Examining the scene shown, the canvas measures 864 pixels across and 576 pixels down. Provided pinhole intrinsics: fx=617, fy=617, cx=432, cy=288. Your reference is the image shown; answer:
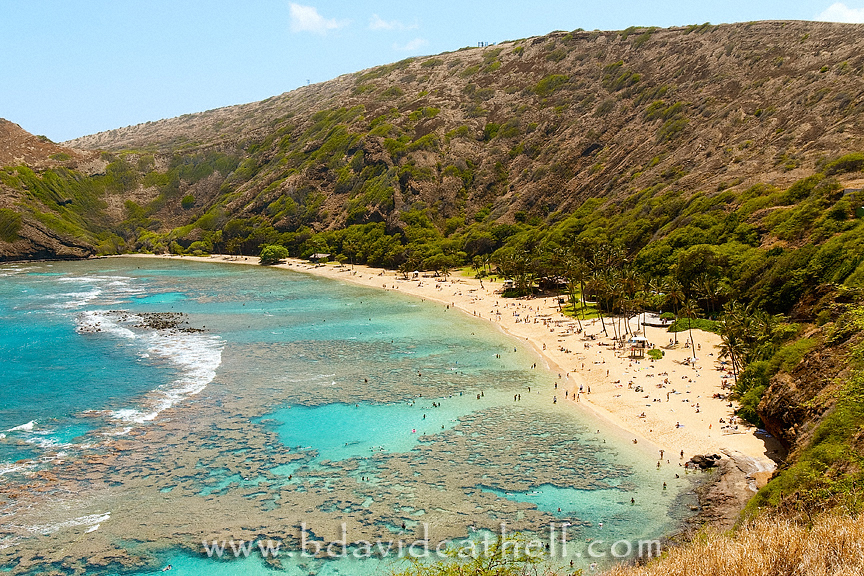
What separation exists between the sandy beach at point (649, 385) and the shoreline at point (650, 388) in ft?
0.22

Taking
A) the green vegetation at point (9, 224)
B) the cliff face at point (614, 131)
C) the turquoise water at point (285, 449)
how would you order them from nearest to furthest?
the turquoise water at point (285, 449) < the cliff face at point (614, 131) < the green vegetation at point (9, 224)

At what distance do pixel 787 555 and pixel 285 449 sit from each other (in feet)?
109

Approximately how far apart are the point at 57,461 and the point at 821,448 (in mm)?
44799

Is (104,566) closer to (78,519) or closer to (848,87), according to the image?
(78,519)

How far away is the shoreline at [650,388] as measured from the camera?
133 feet

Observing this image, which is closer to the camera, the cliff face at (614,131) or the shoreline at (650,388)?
the shoreline at (650,388)

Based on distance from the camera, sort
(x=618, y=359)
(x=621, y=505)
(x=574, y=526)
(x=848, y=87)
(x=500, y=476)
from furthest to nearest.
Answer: (x=848, y=87), (x=618, y=359), (x=500, y=476), (x=621, y=505), (x=574, y=526)

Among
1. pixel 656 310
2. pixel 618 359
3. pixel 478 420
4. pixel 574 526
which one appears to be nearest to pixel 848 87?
pixel 656 310

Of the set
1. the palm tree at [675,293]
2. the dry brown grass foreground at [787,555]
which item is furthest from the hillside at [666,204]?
the palm tree at [675,293]

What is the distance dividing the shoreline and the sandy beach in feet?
0.22

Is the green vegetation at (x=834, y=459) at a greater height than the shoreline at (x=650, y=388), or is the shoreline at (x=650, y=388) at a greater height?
the green vegetation at (x=834, y=459)

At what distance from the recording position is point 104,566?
29562 millimetres

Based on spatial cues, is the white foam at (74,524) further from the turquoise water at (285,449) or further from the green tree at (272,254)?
the green tree at (272,254)

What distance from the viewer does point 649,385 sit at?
54.2 metres
